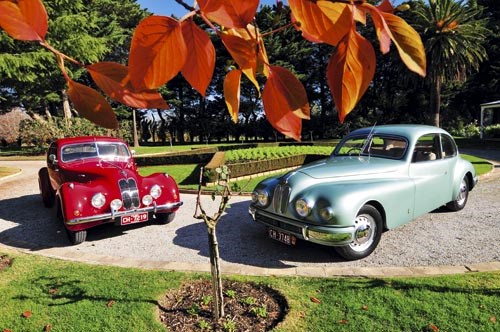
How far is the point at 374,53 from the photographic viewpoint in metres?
0.42

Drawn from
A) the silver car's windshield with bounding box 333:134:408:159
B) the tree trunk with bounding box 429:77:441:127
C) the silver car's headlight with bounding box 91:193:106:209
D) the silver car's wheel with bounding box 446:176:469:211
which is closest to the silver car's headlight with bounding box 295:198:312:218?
the silver car's windshield with bounding box 333:134:408:159

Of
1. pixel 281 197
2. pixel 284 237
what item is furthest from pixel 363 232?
pixel 281 197

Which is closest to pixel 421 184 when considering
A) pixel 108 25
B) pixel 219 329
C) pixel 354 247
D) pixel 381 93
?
pixel 354 247

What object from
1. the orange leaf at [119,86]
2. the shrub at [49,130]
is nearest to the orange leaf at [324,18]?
the orange leaf at [119,86]

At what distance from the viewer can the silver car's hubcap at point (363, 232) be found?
4.56m

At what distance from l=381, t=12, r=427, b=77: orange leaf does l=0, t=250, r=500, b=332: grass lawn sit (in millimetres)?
3133

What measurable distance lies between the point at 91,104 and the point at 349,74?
39cm

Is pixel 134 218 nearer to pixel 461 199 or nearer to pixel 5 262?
pixel 5 262

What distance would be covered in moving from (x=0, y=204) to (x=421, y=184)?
9727 millimetres

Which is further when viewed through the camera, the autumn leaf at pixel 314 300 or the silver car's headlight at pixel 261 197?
the silver car's headlight at pixel 261 197

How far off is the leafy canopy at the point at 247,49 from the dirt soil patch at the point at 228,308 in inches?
120

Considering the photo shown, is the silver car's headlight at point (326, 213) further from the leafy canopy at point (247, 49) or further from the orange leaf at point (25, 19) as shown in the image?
the orange leaf at point (25, 19)

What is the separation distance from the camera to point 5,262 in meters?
4.77

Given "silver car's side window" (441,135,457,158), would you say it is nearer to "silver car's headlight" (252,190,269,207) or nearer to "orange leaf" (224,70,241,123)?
"silver car's headlight" (252,190,269,207)
